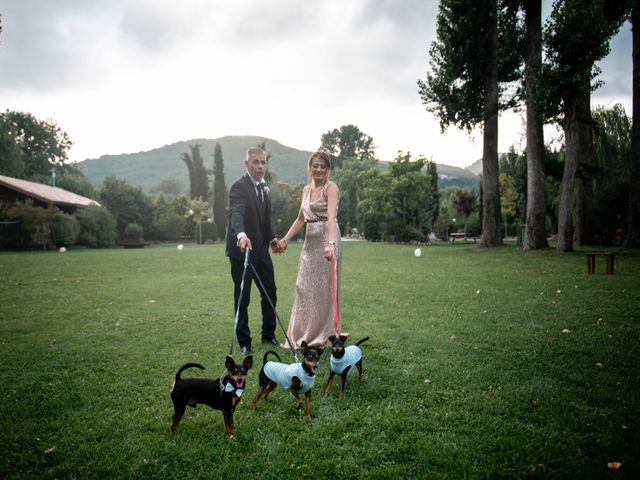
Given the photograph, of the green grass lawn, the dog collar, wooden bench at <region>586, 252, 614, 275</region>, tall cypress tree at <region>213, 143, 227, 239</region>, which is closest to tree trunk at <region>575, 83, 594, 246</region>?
wooden bench at <region>586, 252, 614, 275</region>

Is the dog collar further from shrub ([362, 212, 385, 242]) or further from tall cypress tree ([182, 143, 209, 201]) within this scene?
tall cypress tree ([182, 143, 209, 201])

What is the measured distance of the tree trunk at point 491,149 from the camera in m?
19.7

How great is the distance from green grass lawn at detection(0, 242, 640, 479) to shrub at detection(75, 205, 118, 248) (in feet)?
104

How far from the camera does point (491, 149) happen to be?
20.6 meters

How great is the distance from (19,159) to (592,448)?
62559 mm

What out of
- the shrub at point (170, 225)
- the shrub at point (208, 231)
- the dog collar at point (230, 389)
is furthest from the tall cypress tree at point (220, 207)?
the dog collar at point (230, 389)

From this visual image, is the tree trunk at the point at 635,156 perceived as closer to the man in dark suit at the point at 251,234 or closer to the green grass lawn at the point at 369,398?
the green grass lawn at the point at 369,398

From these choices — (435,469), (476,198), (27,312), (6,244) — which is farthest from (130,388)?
(476,198)

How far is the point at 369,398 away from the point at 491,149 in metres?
20.0

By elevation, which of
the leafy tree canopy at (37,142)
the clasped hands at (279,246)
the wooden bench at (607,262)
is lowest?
the wooden bench at (607,262)

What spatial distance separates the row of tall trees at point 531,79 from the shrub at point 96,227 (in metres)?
32.5

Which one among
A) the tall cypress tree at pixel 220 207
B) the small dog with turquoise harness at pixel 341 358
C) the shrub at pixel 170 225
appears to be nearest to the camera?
the small dog with turquoise harness at pixel 341 358

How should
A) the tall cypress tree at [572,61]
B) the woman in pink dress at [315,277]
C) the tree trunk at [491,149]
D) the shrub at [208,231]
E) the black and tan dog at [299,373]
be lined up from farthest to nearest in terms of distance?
the shrub at [208,231] < the tree trunk at [491,149] < the tall cypress tree at [572,61] < the woman in pink dress at [315,277] < the black and tan dog at [299,373]

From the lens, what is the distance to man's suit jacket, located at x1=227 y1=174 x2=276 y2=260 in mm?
5359
